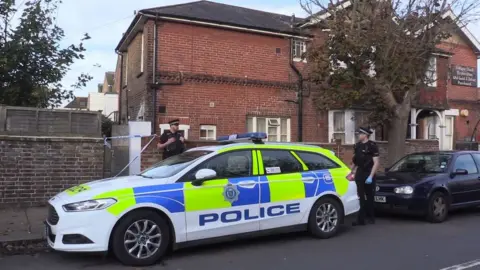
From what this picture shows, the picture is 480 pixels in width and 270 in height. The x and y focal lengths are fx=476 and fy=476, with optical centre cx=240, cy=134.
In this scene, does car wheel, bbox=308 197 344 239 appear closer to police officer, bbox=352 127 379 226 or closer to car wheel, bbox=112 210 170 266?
police officer, bbox=352 127 379 226

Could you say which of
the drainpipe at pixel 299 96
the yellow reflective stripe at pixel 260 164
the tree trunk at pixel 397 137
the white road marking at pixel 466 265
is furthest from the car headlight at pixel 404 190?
the drainpipe at pixel 299 96

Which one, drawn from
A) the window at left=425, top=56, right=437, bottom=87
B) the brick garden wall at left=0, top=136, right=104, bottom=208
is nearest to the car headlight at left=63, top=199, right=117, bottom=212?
the brick garden wall at left=0, top=136, right=104, bottom=208

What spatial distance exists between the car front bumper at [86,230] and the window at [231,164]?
145 cm

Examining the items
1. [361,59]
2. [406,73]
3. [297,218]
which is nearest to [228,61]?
[361,59]

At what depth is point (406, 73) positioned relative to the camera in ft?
42.9

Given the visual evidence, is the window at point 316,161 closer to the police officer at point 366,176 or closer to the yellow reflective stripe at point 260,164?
the yellow reflective stripe at point 260,164

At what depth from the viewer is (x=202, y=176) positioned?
6211mm

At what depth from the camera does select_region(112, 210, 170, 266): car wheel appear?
225 inches

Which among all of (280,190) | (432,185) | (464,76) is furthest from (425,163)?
(464,76)

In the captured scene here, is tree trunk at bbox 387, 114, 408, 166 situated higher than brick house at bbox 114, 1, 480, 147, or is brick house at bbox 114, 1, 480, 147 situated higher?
brick house at bbox 114, 1, 480, 147

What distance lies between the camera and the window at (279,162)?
7070 millimetres

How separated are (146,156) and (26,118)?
2.63 m

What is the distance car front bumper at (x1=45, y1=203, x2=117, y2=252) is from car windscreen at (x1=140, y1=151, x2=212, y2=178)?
1087mm

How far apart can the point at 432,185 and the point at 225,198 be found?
454 cm
